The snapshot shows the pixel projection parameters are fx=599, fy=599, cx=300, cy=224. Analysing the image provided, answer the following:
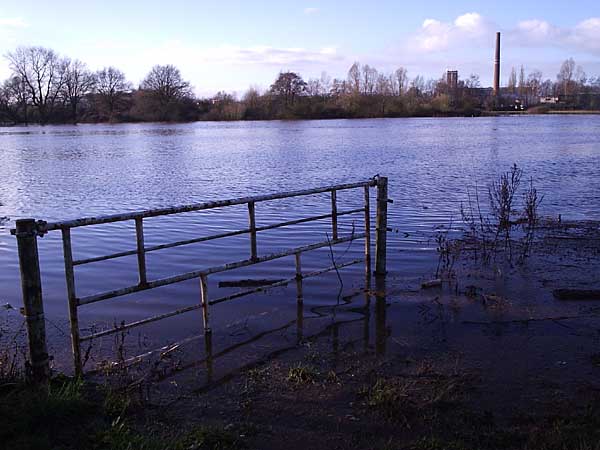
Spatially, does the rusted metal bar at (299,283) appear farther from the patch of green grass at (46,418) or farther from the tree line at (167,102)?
the tree line at (167,102)

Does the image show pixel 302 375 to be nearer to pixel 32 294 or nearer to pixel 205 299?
pixel 205 299

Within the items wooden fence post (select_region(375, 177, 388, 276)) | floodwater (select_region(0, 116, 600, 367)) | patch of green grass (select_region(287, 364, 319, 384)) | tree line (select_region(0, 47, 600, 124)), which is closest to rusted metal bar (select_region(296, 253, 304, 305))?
floodwater (select_region(0, 116, 600, 367))

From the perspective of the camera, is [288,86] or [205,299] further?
[288,86]

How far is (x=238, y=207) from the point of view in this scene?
1641cm

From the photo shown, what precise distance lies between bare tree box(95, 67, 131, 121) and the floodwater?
68.4 metres

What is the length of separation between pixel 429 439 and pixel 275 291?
4.48 meters

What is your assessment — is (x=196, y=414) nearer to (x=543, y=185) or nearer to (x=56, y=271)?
(x=56, y=271)

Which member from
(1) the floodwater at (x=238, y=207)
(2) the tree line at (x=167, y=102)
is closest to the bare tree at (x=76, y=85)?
(2) the tree line at (x=167, y=102)

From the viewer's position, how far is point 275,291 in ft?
26.7

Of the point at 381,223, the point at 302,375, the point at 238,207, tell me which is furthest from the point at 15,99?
the point at 302,375

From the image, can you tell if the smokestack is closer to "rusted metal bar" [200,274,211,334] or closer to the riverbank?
the riverbank

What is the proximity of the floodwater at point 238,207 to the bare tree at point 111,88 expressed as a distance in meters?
68.4

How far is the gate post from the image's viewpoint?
14.6ft

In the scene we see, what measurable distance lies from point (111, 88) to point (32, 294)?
368 feet
